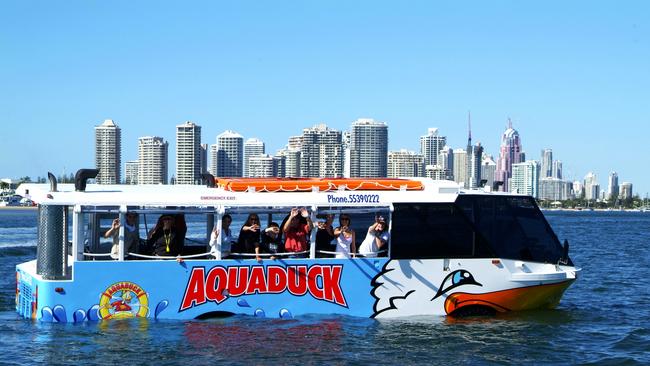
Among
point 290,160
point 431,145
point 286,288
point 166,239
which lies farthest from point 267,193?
point 290,160

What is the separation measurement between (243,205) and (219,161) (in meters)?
56.1

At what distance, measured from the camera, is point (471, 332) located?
15828 millimetres

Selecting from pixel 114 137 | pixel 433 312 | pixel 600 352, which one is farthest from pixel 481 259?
pixel 114 137

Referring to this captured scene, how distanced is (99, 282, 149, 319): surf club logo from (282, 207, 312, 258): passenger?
103 inches

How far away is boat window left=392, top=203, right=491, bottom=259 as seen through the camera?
640 inches

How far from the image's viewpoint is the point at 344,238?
16.2 meters

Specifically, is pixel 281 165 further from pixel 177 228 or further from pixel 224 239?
pixel 224 239

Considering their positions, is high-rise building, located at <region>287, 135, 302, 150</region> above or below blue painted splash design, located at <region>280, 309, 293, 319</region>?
above

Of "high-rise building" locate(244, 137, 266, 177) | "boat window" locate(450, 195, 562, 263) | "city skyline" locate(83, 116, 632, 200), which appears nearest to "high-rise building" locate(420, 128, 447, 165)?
"city skyline" locate(83, 116, 632, 200)

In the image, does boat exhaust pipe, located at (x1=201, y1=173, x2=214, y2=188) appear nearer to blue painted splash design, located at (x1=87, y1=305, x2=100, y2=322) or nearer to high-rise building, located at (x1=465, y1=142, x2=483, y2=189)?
blue painted splash design, located at (x1=87, y1=305, x2=100, y2=322)

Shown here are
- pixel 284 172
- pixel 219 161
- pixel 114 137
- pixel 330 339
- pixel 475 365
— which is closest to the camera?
pixel 475 365

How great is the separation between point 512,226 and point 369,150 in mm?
56882

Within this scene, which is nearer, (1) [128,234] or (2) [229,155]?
(1) [128,234]

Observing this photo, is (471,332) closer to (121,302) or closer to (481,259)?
(481,259)
